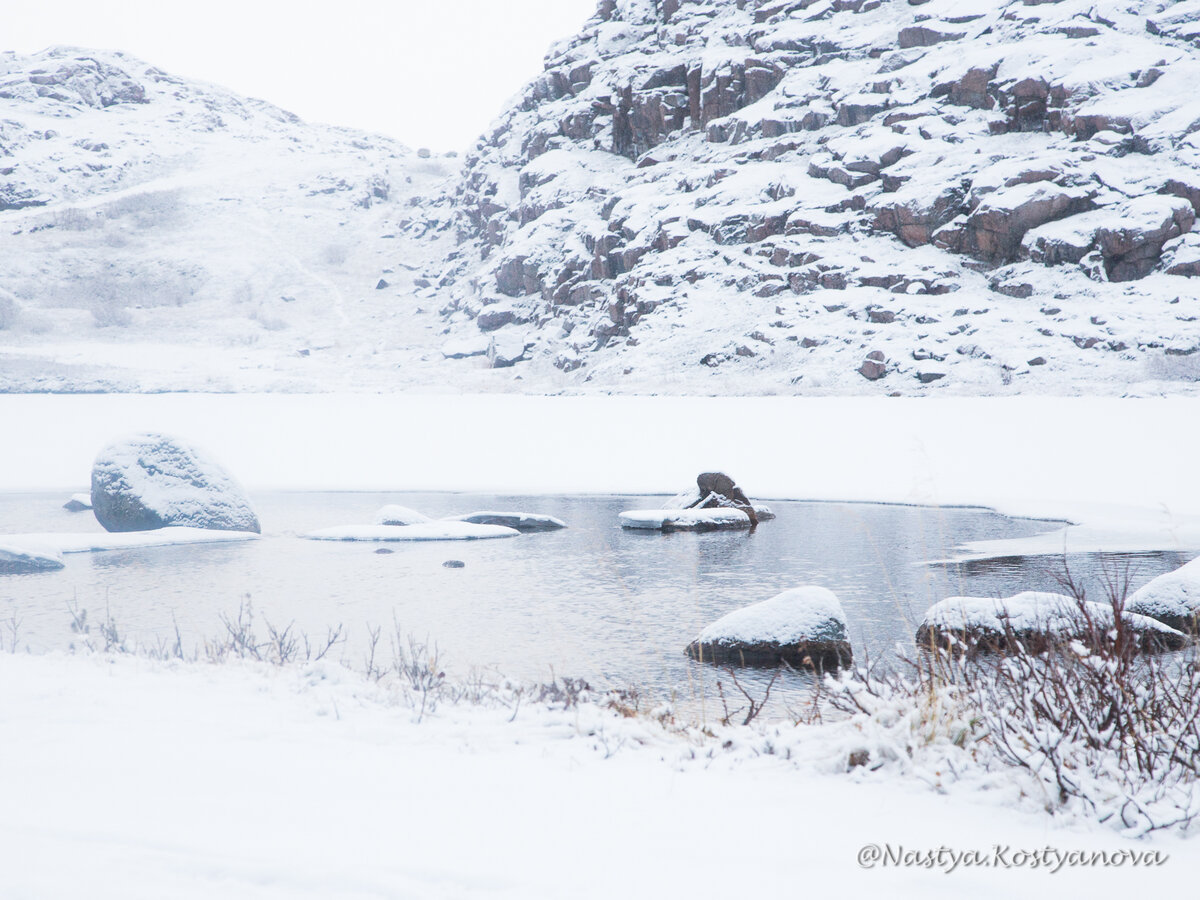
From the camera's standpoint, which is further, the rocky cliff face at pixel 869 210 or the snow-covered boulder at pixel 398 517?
the rocky cliff face at pixel 869 210

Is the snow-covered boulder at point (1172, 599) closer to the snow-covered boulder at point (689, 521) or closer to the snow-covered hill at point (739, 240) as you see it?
the snow-covered boulder at point (689, 521)

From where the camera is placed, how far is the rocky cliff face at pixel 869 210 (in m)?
36.6

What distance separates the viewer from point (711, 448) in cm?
2191

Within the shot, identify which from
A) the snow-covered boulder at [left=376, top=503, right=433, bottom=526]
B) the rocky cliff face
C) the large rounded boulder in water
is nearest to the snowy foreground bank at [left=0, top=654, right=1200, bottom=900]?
the snow-covered boulder at [left=376, top=503, right=433, bottom=526]

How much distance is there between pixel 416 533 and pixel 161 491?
3.76 metres

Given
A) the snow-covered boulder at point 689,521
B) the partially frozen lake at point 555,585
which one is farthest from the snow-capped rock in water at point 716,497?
the partially frozen lake at point 555,585


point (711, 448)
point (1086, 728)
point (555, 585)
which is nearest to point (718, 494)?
point (555, 585)

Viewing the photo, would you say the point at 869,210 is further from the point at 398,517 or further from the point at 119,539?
the point at 119,539

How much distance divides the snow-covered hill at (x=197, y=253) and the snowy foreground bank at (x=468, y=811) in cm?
4475

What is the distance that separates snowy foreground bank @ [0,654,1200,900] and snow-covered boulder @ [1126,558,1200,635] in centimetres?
398

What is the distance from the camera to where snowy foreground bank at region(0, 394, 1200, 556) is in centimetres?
1527

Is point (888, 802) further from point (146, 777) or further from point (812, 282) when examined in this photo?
point (812, 282)

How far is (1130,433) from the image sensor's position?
755 inches

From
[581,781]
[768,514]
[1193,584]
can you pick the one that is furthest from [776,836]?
[768,514]
